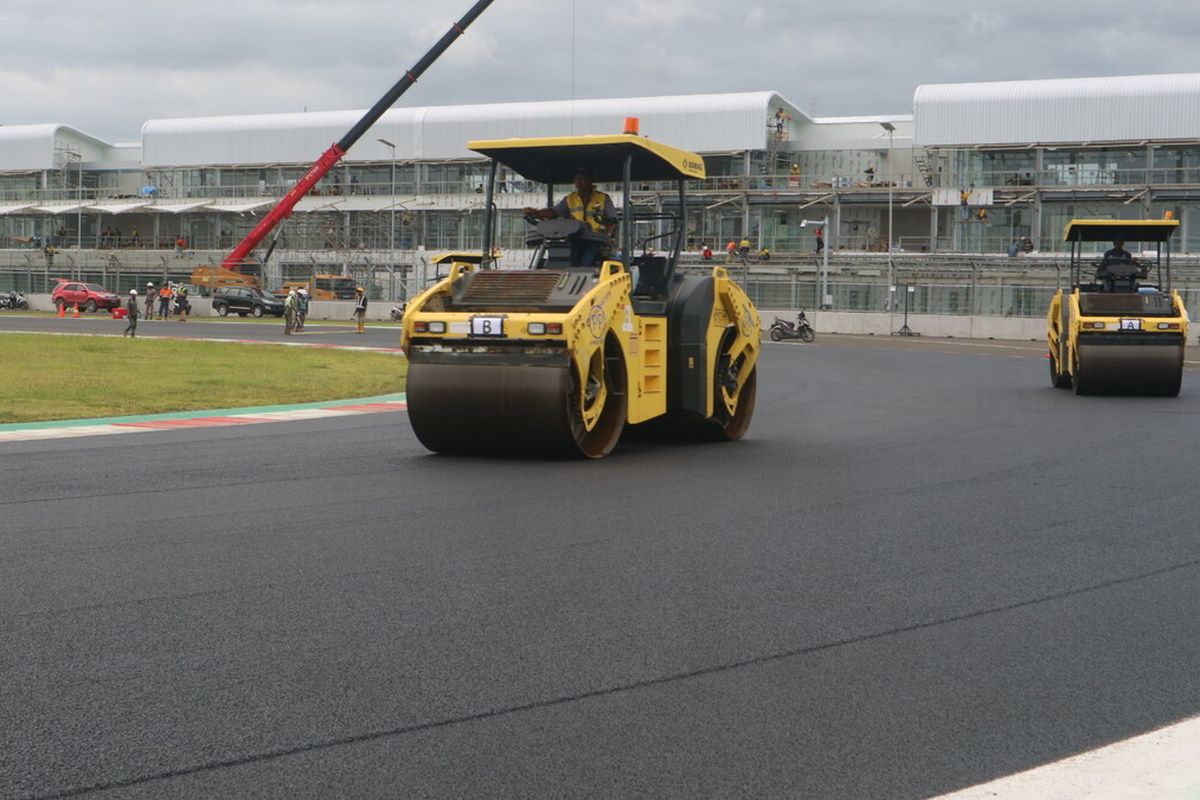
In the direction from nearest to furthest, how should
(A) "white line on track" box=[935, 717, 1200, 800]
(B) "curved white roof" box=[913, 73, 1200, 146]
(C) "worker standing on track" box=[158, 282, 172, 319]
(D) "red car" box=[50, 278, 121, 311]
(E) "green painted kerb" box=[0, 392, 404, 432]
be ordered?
(A) "white line on track" box=[935, 717, 1200, 800]
(E) "green painted kerb" box=[0, 392, 404, 432]
(C) "worker standing on track" box=[158, 282, 172, 319]
(B) "curved white roof" box=[913, 73, 1200, 146]
(D) "red car" box=[50, 278, 121, 311]

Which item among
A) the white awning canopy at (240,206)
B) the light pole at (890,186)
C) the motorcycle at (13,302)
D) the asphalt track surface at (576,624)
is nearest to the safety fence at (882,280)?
the light pole at (890,186)

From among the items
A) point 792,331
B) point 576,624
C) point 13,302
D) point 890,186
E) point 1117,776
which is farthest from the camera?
point 13,302

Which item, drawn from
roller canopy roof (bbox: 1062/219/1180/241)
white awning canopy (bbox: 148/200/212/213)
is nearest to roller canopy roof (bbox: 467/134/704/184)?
roller canopy roof (bbox: 1062/219/1180/241)

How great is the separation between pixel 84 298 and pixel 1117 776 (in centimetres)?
6683

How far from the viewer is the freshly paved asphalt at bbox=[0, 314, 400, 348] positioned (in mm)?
40875

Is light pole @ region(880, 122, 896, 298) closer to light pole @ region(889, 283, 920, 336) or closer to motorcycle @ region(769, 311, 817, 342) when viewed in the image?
light pole @ region(889, 283, 920, 336)

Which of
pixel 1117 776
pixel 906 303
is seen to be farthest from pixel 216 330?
pixel 1117 776

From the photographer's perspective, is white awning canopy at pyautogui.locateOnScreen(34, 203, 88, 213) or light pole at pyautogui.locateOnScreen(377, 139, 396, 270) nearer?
light pole at pyautogui.locateOnScreen(377, 139, 396, 270)

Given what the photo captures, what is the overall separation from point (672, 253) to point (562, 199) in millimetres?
1124

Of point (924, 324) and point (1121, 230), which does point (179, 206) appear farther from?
point (1121, 230)

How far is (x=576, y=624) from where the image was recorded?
5961 millimetres

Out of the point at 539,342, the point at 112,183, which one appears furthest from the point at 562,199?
the point at 112,183

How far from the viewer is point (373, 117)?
6078 cm

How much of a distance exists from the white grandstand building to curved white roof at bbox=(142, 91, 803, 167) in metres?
0.10
